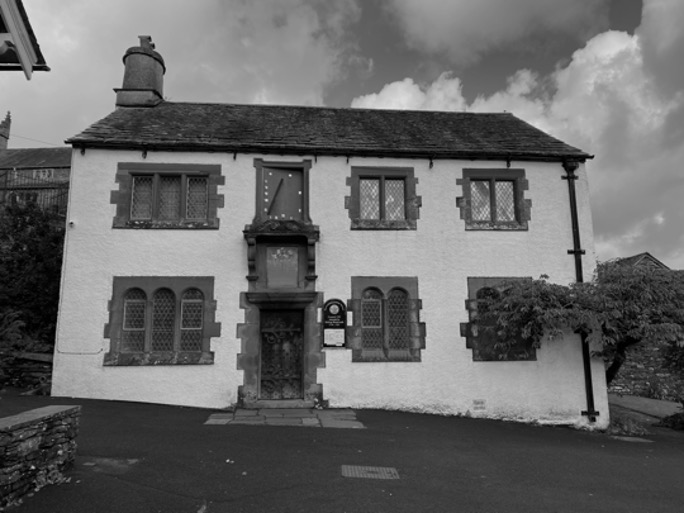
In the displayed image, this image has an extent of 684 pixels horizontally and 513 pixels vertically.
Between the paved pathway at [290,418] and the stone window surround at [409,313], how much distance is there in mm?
1342

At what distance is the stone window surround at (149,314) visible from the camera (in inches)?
405

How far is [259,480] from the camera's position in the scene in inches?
223

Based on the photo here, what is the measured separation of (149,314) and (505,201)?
28.7ft

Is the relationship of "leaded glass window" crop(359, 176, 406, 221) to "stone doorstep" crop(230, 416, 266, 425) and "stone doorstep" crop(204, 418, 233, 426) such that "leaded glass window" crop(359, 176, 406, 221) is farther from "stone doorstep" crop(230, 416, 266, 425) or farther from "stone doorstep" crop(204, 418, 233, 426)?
"stone doorstep" crop(204, 418, 233, 426)

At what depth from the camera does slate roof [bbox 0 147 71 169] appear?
110 ft

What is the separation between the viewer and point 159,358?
33.9 ft

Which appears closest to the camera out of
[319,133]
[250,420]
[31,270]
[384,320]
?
[250,420]

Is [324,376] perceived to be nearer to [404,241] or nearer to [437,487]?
[404,241]

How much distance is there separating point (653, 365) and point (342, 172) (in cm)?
1303

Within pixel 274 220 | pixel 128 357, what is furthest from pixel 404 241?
pixel 128 357

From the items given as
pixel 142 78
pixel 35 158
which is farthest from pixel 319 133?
pixel 35 158

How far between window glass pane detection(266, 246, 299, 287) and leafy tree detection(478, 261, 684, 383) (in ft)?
14.8

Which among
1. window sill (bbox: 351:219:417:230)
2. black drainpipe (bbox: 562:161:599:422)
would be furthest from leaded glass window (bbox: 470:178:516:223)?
window sill (bbox: 351:219:417:230)

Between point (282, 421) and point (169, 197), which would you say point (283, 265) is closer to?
point (169, 197)
